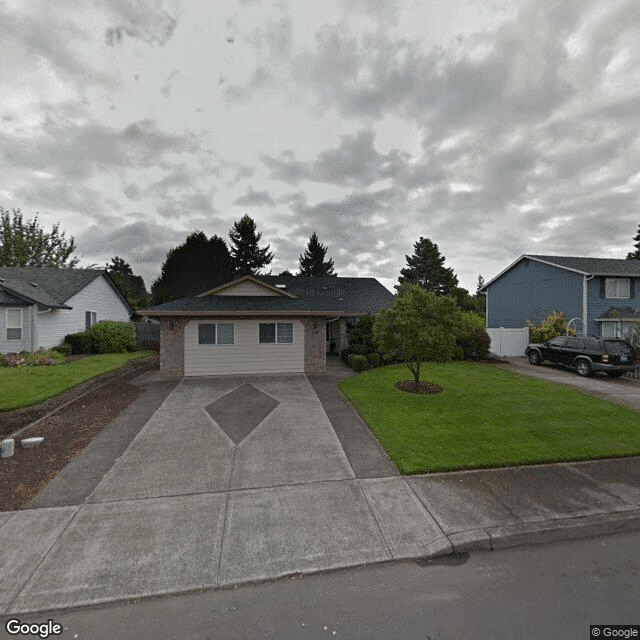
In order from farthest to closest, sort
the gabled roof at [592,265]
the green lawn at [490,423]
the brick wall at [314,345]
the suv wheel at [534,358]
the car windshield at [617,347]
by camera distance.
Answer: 1. the gabled roof at [592,265]
2. the suv wheel at [534,358]
3. the brick wall at [314,345]
4. the car windshield at [617,347]
5. the green lawn at [490,423]

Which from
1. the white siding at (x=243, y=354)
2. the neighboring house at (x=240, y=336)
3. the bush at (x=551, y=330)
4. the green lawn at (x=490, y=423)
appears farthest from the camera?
the bush at (x=551, y=330)

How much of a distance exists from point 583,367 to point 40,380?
22.4 m

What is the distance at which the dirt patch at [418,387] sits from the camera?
1083cm

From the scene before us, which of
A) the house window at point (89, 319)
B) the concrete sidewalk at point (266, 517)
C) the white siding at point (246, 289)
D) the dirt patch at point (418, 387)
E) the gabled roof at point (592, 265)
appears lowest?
the concrete sidewalk at point (266, 517)

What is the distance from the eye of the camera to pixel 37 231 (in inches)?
1511

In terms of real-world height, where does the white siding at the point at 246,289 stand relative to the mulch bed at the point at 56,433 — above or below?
above

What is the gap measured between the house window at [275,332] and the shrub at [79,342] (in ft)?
44.0

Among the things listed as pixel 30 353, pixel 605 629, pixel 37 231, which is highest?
pixel 37 231

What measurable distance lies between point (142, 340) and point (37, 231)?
30.5 m

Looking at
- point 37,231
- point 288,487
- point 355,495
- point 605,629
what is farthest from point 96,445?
point 37,231

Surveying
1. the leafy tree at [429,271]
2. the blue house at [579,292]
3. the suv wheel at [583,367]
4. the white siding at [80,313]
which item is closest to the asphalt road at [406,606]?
the suv wheel at [583,367]

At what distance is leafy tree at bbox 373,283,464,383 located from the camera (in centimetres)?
1061

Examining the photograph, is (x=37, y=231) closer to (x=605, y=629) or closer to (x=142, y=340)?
(x=142, y=340)

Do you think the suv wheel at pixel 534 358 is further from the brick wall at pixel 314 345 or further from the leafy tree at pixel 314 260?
the leafy tree at pixel 314 260
